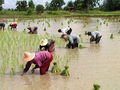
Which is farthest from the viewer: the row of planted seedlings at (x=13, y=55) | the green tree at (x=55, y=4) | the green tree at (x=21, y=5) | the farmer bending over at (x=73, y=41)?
the green tree at (x=55, y=4)

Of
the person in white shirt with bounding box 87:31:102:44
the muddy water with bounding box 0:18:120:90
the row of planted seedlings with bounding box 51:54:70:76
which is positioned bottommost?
the muddy water with bounding box 0:18:120:90

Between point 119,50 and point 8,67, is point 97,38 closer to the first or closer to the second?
point 119,50

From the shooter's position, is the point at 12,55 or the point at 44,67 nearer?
the point at 44,67

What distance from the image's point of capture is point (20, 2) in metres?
48.4

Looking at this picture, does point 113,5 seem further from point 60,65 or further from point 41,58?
point 41,58

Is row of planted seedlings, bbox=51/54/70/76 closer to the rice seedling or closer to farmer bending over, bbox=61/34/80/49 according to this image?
the rice seedling

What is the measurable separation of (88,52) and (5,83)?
397cm

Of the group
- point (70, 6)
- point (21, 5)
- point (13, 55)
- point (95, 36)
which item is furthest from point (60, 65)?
point (70, 6)

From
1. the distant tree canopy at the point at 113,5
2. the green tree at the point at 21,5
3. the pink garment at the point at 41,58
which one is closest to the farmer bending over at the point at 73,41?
the pink garment at the point at 41,58

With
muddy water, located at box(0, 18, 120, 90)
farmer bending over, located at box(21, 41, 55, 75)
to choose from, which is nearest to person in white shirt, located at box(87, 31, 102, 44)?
muddy water, located at box(0, 18, 120, 90)

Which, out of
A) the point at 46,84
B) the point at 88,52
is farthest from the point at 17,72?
the point at 88,52

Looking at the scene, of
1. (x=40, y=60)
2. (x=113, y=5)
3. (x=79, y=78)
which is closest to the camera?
(x=79, y=78)

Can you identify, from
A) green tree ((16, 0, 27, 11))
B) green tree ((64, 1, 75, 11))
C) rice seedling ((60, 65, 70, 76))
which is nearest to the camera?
rice seedling ((60, 65, 70, 76))

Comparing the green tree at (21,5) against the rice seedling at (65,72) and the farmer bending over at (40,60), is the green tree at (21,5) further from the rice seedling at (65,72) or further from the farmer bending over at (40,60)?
the rice seedling at (65,72)
